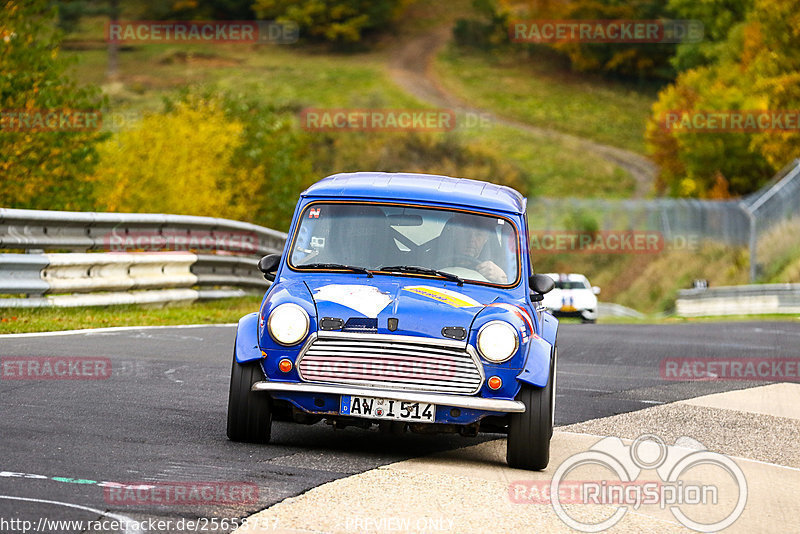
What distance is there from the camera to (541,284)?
8.91 meters

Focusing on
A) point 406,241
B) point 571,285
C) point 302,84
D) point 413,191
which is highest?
point 302,84

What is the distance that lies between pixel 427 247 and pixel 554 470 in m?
1.79

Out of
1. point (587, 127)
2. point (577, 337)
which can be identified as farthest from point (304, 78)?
point (577, 337)

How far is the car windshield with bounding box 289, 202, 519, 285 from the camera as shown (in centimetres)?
872

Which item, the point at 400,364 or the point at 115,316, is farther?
the point at 115,316

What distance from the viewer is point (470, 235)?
29.1 feet

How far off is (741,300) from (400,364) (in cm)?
3161

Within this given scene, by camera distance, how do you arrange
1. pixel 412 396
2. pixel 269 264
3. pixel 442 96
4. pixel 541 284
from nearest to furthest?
pixel 412 396 → pixel 541 284 → pixel 269 264 → pixel 442 96

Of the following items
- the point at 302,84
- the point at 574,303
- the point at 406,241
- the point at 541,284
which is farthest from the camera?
the point at 302,84

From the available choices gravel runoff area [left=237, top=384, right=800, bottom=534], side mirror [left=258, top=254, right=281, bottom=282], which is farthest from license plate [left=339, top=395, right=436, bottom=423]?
side mirror [left=258, top=254, right=281, bottom=282]

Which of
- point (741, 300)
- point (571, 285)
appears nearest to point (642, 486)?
point (571, 285)

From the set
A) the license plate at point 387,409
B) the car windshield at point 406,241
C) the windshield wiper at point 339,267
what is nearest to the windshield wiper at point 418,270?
the car windshield at point 406,241

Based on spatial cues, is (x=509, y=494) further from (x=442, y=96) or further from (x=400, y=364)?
(x=442, y=96)

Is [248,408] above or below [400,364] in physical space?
below
